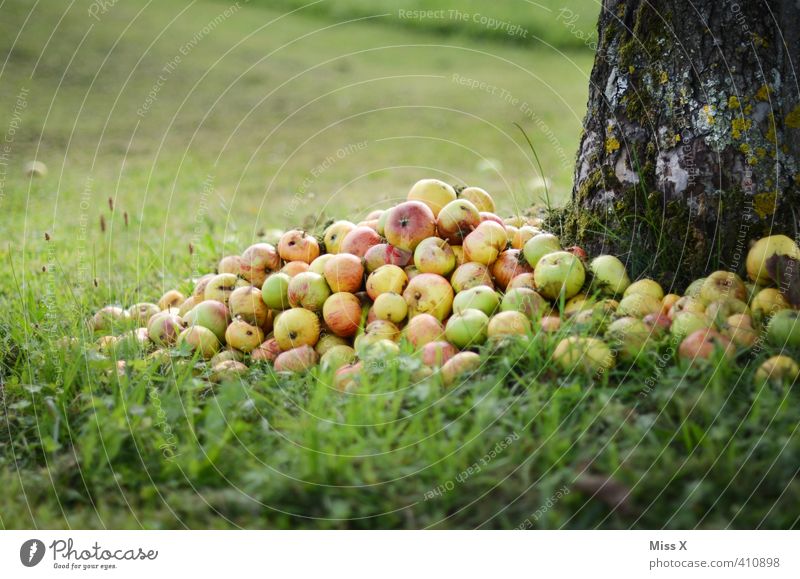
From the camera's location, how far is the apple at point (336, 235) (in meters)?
3.81

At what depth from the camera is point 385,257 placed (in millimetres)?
3494

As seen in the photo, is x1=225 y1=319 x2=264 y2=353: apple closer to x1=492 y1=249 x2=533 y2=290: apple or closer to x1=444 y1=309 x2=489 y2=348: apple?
x1=444 y1=309 x2=489 y2=348: apple

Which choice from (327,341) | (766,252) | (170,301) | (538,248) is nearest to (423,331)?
(327,341)

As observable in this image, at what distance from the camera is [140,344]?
336 cm

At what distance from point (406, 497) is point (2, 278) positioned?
3502mm

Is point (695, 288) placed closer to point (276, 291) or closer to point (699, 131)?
point (699, 131)

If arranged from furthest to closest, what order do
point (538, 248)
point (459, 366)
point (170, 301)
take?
point (170, 301)
point (538, 248)
point (459, 366)

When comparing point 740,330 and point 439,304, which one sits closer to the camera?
point 740,330

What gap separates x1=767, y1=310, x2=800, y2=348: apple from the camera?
8.86 ft

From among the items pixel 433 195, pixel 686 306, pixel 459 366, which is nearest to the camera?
pixel 459 366

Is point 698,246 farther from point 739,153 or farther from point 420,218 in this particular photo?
point 420,218

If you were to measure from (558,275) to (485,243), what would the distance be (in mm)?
374
